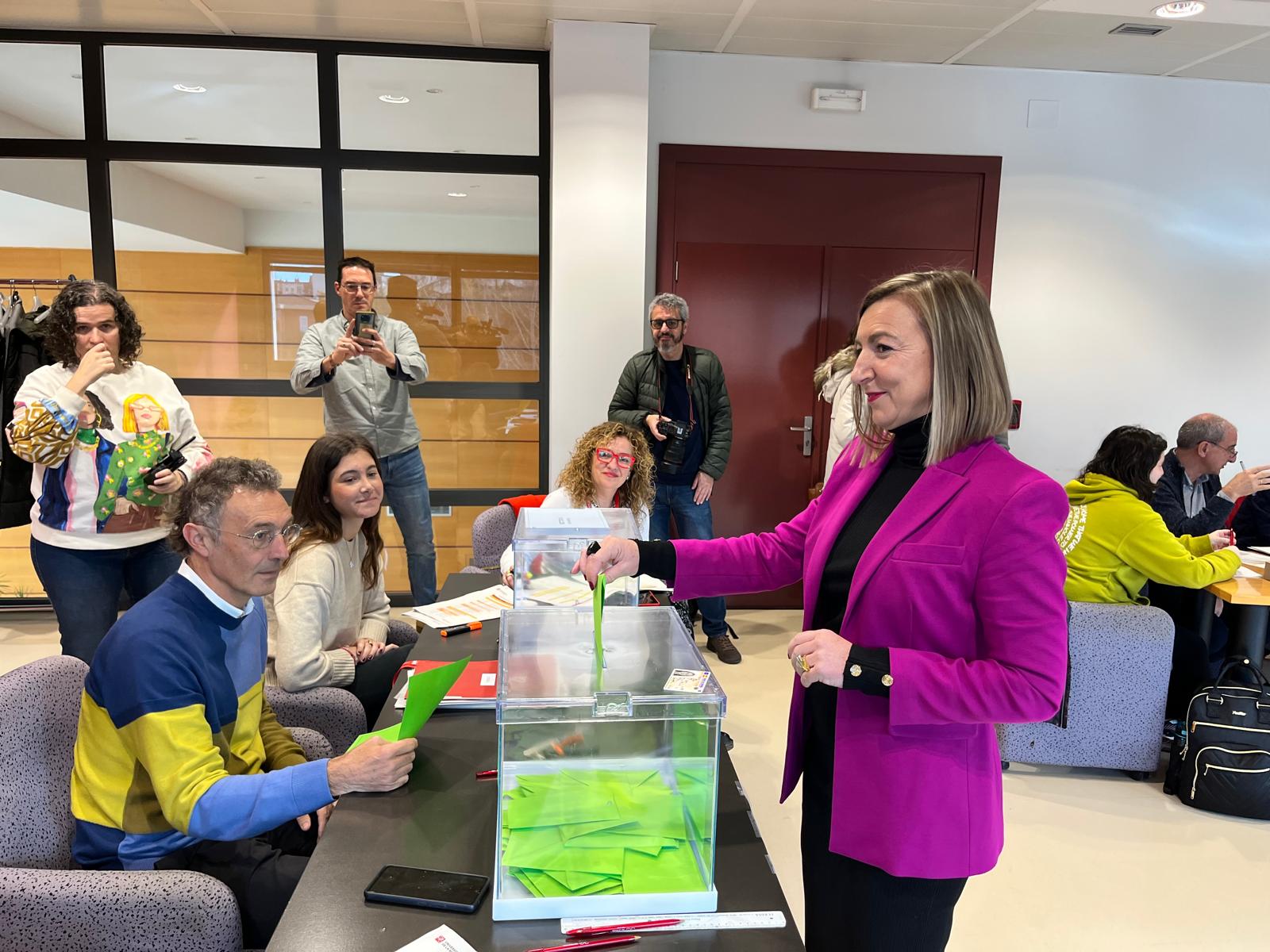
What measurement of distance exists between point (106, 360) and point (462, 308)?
6.90ft

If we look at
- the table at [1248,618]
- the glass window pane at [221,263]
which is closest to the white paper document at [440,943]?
the table at [1248,618]

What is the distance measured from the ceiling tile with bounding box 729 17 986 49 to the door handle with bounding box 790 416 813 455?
188 cm

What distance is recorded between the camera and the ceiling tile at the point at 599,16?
3.80m

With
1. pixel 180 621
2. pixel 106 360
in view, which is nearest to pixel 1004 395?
pixel 180 621

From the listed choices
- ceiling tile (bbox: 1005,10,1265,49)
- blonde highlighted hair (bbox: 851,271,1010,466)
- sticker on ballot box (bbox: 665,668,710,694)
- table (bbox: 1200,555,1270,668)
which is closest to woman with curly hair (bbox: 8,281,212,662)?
sticker on ballot box (bbox: 665,668,710,694)

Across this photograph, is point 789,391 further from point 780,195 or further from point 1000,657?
point 1000,657

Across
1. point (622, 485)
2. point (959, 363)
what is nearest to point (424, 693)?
point (959, 363)

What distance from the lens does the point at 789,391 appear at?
4.75 meters

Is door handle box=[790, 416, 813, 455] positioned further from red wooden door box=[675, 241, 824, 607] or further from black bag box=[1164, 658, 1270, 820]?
black bag box=[1164, 658, 1270, 820]

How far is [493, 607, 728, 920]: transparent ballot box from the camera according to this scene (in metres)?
1.09

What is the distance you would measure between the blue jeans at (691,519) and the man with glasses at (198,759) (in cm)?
272

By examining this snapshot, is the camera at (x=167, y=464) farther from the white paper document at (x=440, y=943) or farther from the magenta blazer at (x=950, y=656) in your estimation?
the magenta blazer at (x=950, y=656)

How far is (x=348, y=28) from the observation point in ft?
13.4

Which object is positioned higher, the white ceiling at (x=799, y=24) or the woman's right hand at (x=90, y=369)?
the white ceiling at (x=799, y=24)
